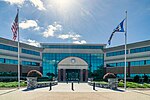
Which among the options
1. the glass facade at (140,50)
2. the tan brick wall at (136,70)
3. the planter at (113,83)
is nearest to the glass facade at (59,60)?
the tan brick wall at (136,70)

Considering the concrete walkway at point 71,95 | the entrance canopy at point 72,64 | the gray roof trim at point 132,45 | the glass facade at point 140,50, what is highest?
the gray roof trim at point 132,45

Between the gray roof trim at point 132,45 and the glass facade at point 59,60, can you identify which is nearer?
the gray roof trim at point 132,45

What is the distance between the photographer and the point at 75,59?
5281cm

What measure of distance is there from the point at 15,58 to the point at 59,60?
1684 centimetres

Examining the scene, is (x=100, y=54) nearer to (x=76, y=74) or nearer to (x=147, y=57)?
(x=76, y=74)

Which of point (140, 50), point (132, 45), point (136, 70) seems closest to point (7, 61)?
point (132, 45)

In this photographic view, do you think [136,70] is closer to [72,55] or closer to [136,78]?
[136,78]

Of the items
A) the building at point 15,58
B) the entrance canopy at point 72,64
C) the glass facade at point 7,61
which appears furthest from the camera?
the entrance canopy at point 72,64

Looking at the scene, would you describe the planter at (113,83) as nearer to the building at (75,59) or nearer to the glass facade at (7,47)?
the building at (75,59)

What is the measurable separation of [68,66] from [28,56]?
13.0 meters

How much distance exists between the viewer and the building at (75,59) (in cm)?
4886

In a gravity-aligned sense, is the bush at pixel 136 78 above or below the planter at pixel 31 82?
below

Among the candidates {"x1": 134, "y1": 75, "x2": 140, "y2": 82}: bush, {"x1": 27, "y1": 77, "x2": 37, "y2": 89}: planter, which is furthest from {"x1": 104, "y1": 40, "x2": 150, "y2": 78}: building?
{"x1": 27, "y1": 77, "x2": 37, "y2": 89}: planter

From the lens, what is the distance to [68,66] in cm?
5234
